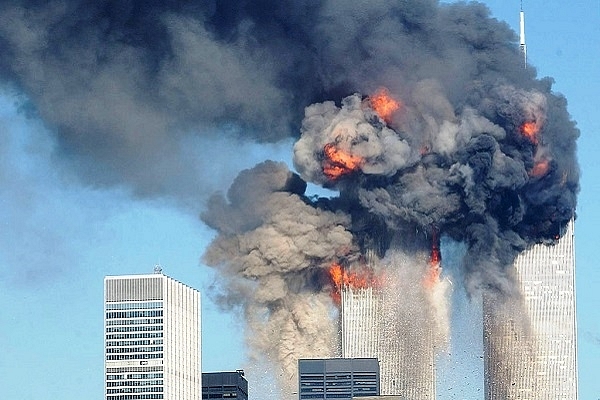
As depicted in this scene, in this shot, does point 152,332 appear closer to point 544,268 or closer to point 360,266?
point 360,266

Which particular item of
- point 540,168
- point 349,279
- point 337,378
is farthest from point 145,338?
point 337,378

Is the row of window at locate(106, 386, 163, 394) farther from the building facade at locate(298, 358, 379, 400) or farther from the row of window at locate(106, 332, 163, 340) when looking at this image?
the building facade at locate(298, 358, 379, 400)

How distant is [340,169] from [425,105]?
539 centimetres

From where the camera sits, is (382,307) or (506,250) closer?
(506,250)

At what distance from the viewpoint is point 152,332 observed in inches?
5965

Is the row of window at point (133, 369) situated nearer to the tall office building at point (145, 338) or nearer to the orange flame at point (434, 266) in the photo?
the tall office building at point (145, 338)

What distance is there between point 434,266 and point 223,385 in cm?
2196

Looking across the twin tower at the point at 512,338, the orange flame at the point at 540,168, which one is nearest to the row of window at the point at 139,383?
the twin tower at the point at 512,338

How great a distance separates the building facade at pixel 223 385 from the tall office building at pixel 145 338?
1617 cm

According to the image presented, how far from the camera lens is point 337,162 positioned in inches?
5699

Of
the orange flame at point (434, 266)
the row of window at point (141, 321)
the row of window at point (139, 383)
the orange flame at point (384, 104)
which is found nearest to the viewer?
the orange flame at point (384, 104)

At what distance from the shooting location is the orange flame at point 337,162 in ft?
473

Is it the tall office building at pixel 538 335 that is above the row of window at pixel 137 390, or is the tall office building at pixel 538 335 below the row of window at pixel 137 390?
above

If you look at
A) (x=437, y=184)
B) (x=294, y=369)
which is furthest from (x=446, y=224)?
(x=294, y=369)
